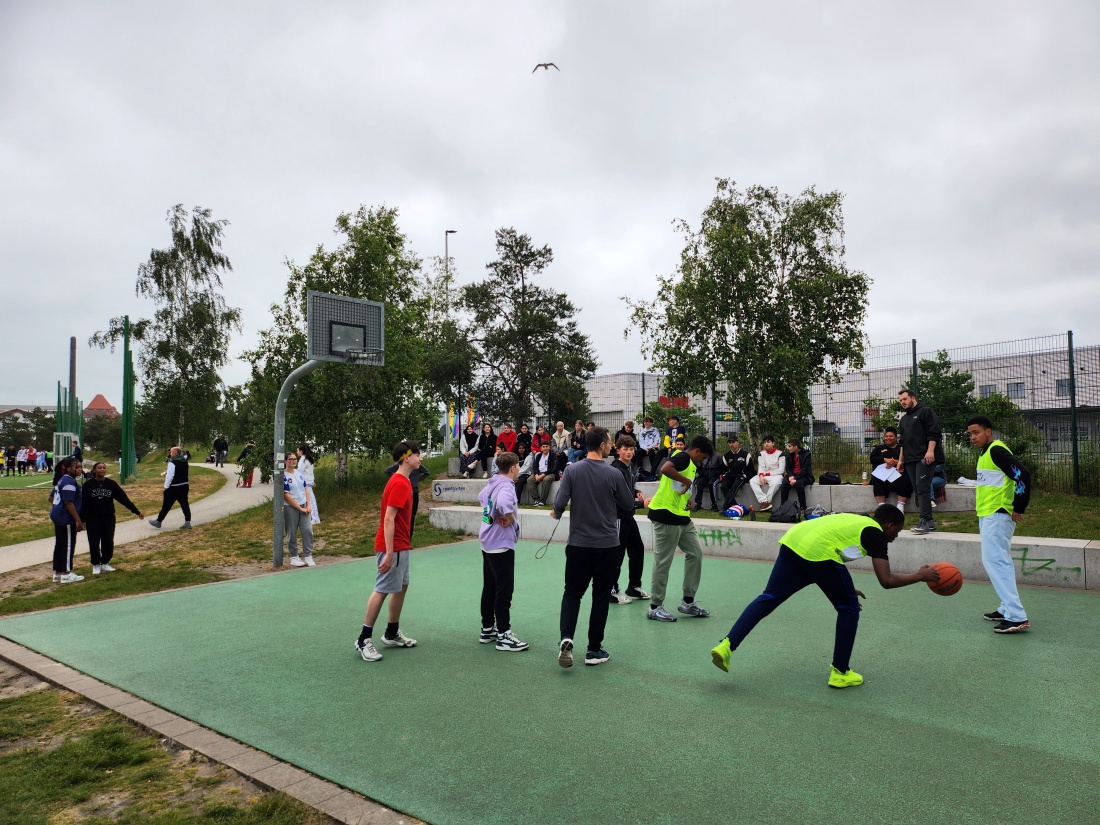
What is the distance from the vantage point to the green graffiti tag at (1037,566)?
837cm

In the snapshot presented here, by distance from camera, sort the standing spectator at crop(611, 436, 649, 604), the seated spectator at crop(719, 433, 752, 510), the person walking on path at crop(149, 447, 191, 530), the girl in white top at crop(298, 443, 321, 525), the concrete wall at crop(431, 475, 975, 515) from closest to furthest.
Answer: the standing spectator at crop(611, 436, 649, 604), the concrete wall at crop(431, 475, 975, 515), the girl in white top at crop(298, 443, 321, 525), the seated spectator at crop(719, 433, 752, 510), the person walking on path at crop(149, 447, 191, 530)

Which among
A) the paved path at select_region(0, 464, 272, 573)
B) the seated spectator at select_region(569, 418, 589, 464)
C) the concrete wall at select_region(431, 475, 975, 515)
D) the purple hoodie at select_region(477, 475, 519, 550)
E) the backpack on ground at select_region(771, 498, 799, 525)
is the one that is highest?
the seated spectator at select_region(569, 418, 589, 464)

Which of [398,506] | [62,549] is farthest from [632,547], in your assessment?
[62,549]

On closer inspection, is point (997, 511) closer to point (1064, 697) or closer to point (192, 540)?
point (1064, 697)

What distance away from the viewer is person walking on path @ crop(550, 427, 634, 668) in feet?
18.8

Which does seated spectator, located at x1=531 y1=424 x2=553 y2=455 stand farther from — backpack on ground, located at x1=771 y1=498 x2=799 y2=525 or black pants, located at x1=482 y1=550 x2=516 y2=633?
black pants, located at x1=482 y1=550 x2=516 y2=633

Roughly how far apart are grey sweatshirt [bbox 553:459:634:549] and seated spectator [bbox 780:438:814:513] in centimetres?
763

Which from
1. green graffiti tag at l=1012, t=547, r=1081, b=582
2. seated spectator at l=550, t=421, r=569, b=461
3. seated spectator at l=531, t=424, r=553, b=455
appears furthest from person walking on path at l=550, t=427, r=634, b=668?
seated spectator at l=531, t=424, r=553, b=455

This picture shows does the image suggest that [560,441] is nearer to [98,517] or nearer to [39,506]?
[98,517]

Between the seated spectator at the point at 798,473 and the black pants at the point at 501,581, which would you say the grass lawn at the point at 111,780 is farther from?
the seated spectator at the point at 798,473

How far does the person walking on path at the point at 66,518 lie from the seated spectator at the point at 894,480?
38.1 feet

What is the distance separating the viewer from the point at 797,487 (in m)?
12.8

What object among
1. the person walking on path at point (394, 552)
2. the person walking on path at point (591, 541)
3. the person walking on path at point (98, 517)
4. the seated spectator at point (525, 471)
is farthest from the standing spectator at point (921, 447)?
the person walking on path at point (98, 517)

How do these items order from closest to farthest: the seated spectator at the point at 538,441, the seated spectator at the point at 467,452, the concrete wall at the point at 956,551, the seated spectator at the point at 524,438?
the concrete wall at the point at 956,551, the seated spectator at the point at 538,441, the seated spectator at the point at 524,438, the seated spectator at the point at 467,452
